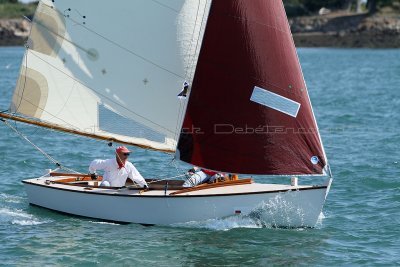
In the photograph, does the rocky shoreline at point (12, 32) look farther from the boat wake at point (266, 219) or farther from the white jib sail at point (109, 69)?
the boat wake at point (266, 219)

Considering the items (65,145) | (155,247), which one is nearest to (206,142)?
(155,247)

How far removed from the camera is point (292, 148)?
53.6 feet

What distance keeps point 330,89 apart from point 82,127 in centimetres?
3165

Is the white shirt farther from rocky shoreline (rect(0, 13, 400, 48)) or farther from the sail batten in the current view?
rocky shoreline (rect(0, 13, 400, 48))

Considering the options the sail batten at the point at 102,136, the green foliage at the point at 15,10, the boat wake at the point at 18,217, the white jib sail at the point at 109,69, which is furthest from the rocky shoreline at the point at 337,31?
the boat wake at the point at 18,217

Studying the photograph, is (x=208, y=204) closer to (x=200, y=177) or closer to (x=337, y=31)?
(x=200, y=177)

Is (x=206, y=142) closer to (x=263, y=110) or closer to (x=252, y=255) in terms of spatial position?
(x=263, y=110)

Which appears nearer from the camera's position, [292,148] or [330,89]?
[292,148]

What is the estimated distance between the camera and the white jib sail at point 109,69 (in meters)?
17.2

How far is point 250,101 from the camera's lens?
16.5 m

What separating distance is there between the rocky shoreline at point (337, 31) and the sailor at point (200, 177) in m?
75.8

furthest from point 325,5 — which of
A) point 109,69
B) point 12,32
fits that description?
point 109,69

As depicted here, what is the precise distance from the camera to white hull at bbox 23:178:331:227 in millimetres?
16188

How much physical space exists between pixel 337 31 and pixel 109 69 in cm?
7765
